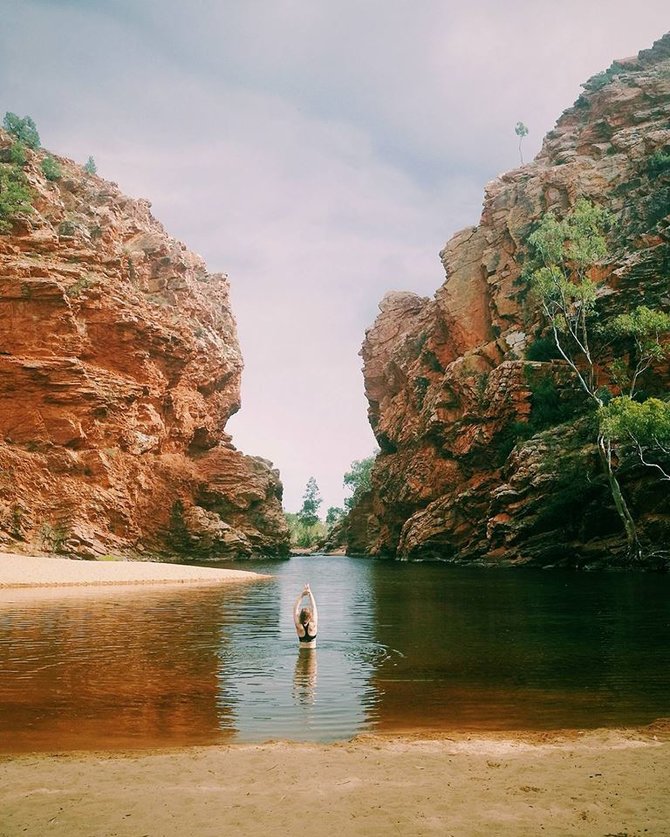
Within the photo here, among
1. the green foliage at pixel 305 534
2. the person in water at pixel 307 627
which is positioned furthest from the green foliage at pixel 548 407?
the green foliage at pixel 305 534

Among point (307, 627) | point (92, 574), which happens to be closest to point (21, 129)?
point (92, 574)

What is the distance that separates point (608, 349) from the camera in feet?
199

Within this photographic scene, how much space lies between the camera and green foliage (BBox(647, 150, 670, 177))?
6431 cm

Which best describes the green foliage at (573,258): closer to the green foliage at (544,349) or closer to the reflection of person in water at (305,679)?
the green foliage at (544,349)

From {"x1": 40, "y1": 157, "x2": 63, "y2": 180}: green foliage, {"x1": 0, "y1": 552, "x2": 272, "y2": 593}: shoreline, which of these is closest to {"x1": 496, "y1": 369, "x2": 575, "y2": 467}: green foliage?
{"x1": 0, "y1": 552, "x2": 272, "y2": 593}: shoreline

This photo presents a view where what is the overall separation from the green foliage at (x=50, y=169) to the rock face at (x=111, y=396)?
0.87 m

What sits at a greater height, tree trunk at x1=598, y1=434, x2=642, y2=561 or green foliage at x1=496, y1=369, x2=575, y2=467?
green foliage at x1=496, y1=369, x2=575, y2=467

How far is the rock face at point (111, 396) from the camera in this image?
67.9 meters

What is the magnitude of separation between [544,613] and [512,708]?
14181 millimetres

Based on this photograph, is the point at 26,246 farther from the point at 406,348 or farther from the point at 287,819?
the point at 287,819

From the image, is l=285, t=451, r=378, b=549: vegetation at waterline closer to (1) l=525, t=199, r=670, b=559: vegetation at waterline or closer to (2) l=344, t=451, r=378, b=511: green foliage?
(2) l=344, t=451, r=378, b=511: green foliage

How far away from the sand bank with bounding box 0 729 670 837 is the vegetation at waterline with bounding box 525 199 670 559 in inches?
1464

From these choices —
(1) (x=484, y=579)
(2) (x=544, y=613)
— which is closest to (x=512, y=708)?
(2) (x=544, y=613)

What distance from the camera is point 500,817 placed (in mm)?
5344
